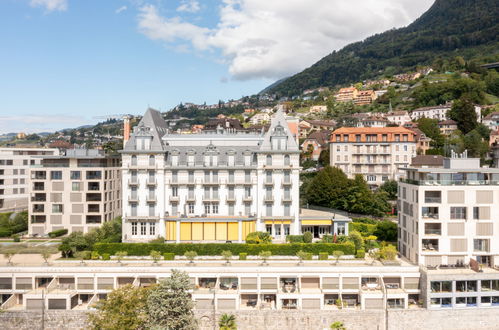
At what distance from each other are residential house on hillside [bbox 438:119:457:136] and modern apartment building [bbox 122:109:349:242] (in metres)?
68.8

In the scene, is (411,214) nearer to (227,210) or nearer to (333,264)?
(333,264)

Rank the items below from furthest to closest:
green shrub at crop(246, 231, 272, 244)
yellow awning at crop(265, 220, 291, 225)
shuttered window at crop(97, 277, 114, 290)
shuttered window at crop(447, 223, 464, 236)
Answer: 1. yellow awning at crop(265, 220, 291, 225)
2. green shrub at crop(246, 231, 272, 244)
3. shuttered window at crop(447, 223, 464, 236)
4. shuttered window at crop(97, 277, 114, 290)

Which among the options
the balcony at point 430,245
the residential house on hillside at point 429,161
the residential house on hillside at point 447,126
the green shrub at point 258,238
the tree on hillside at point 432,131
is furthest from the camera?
the residential house on hillside at point 447,126

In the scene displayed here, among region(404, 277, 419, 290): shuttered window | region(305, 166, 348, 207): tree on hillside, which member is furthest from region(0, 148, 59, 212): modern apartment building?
region(404, 277, 419, 290): shuttered window

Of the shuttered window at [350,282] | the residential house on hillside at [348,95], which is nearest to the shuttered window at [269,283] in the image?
the shuttered window at [350,282]

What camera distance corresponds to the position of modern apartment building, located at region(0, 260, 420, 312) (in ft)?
141

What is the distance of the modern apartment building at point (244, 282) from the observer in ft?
141

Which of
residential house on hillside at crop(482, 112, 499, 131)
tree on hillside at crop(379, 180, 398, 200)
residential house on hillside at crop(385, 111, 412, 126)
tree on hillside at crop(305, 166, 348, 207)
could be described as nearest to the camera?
tree on hillside at crop(305, 166, 348, 207)

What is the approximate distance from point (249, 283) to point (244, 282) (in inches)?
22.6

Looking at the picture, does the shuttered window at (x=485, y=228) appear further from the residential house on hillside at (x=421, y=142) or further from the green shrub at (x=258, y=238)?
the residential house on hillside at (x=421, y=142)

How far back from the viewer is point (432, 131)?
101 metres

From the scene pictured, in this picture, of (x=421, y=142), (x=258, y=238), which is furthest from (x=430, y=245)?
(x=421, y=142)

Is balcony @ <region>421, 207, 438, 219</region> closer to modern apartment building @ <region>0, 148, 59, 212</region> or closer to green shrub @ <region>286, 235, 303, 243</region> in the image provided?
green shrub @ <region>286, 235, 303, 243</region>

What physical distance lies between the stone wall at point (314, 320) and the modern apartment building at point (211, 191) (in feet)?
46.1
